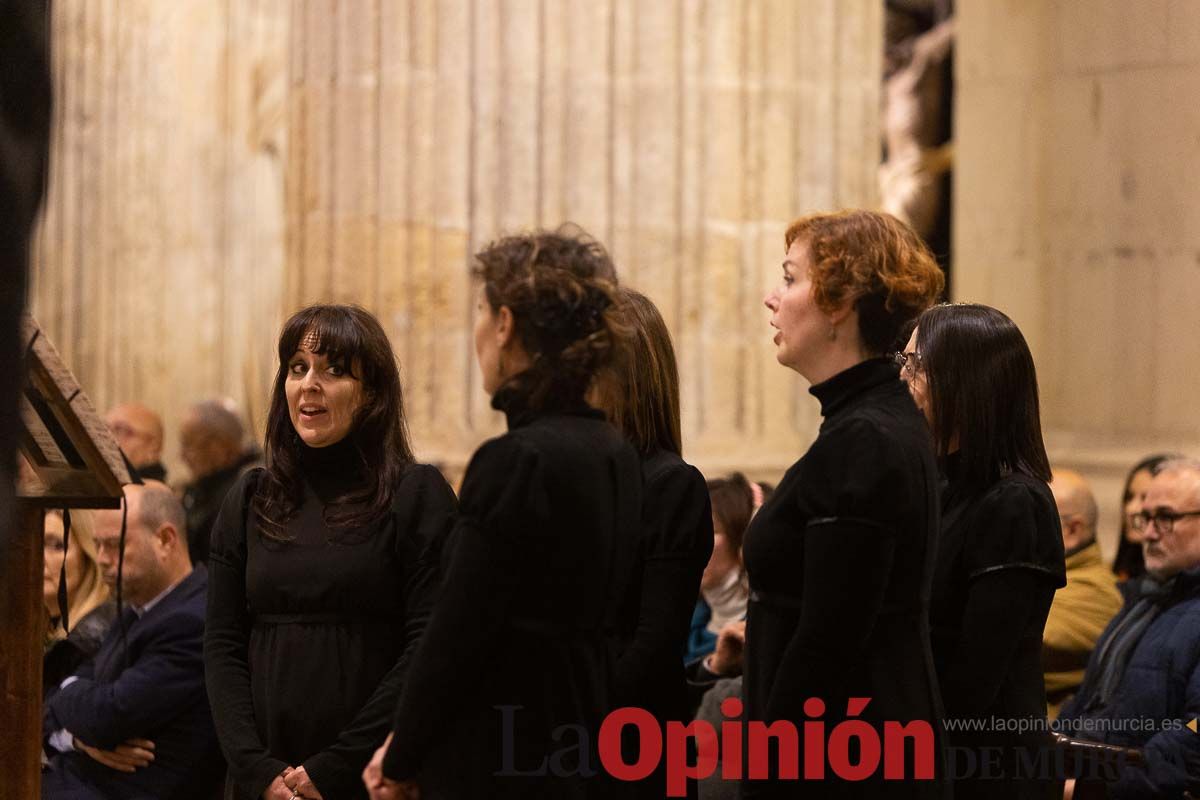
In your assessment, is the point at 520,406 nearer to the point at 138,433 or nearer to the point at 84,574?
the point at 84,574

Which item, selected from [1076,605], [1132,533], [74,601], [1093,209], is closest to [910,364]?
[1076,605]

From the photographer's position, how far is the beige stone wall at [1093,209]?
27.8ft

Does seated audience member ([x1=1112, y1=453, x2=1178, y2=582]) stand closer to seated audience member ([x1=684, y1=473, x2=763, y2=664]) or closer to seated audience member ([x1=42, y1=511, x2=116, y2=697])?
seated audience member ([x1=684, y1=473, x2=763, y2=664])

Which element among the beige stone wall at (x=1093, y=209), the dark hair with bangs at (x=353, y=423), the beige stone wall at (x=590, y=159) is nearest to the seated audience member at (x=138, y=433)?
the beige stone wall at (x=590, y=159)

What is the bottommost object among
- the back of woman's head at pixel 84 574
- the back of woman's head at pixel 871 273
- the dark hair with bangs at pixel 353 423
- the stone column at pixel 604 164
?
the back of woman's head at pixel 84 574

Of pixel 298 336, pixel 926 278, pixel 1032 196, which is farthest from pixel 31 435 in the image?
pixel 1032 196

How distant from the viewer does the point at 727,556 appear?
573 centimetres

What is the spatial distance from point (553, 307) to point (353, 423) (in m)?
1.09

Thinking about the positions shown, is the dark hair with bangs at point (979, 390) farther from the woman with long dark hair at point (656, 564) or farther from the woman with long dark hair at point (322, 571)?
the woman with long dark hair at point (322, 571)

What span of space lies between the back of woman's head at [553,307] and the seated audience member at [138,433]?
5.85 metres

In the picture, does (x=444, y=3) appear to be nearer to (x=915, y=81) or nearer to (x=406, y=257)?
(x=406, y=257)

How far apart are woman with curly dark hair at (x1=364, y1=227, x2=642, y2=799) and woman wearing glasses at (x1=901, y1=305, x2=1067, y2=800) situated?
0.84m

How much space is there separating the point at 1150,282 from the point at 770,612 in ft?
18.6

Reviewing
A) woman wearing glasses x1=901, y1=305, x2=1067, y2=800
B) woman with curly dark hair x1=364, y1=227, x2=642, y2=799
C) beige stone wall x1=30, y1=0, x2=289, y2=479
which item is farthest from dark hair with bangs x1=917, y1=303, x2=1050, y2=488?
beige stone wall x1=30, y1=0, x2=289, y2=479
